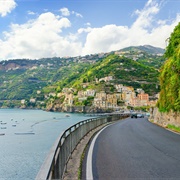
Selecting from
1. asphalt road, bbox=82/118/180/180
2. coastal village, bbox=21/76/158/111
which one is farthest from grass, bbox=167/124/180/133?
coastal village, bbox=21/76/158/111

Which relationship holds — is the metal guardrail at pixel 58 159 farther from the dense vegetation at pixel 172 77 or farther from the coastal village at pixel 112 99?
the coastal village at pixel 112 99

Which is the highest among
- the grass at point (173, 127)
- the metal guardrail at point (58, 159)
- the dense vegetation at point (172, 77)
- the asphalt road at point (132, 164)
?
the dense vegetation at point (172, 77)

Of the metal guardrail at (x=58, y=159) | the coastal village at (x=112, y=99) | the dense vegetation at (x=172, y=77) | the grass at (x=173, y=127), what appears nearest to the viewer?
the metal guardrail at (x=58, y=159)

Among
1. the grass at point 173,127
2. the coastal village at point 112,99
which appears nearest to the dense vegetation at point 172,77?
the grass at point 173,127

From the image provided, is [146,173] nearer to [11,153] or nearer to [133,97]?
[11,153]

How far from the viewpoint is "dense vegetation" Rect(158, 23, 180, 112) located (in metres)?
19.8

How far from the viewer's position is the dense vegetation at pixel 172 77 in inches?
778

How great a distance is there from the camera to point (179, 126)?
69.0 feet

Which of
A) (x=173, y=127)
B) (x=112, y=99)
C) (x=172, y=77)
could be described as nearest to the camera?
(x=172, y=77)

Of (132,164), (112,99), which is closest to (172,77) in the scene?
(132,164)

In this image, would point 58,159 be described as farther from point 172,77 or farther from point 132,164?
point 172,77

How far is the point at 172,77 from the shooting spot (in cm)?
2012

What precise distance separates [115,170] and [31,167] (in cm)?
1808

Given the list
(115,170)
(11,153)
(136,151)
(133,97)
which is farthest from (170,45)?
(133,97)
